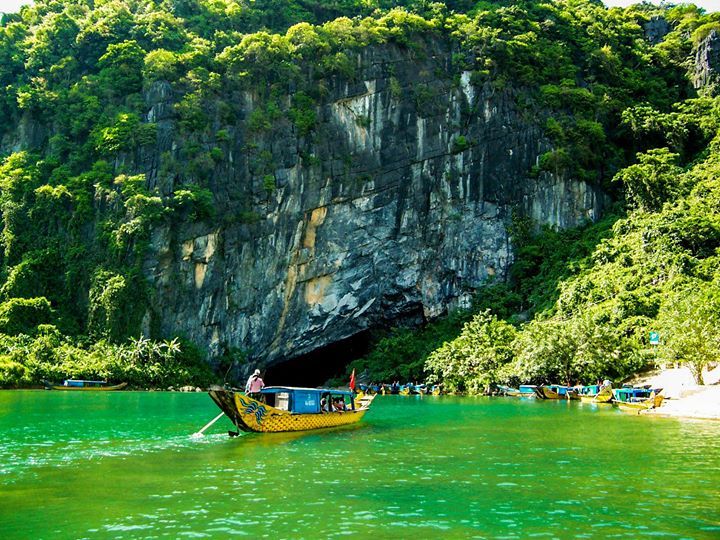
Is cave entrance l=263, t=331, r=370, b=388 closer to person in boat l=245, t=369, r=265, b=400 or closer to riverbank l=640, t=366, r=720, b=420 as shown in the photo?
riverbank l=640, t=366, r=720, b=420

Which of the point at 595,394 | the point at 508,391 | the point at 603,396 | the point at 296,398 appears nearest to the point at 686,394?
the point at 603,396

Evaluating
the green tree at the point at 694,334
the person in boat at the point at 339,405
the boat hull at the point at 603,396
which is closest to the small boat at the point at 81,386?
the person in boat at the point at 339,405

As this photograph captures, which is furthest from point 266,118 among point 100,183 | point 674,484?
point 674,484

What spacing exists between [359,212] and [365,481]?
4551cm

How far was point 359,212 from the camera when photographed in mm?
57906

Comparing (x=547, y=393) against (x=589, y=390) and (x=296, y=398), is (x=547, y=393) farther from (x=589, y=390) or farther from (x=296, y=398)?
(x=296, y=398)

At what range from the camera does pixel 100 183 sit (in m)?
56.4

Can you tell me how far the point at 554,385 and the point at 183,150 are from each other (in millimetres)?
34431

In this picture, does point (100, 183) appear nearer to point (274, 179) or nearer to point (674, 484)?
point (274, 179)

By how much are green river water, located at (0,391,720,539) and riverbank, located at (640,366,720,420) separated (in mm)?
3923

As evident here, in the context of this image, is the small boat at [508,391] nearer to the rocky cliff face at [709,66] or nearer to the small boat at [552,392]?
the small boat at [552,392]

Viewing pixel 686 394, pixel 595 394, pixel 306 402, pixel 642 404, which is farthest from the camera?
pixel 595 394

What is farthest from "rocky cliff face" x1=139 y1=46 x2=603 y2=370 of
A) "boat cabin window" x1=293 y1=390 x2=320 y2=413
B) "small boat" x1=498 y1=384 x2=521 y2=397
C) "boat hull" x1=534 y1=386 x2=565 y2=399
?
"boat cabin window" x1=293 y1=390 x2=320 y2=413

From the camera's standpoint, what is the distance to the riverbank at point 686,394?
2723 centimetres
